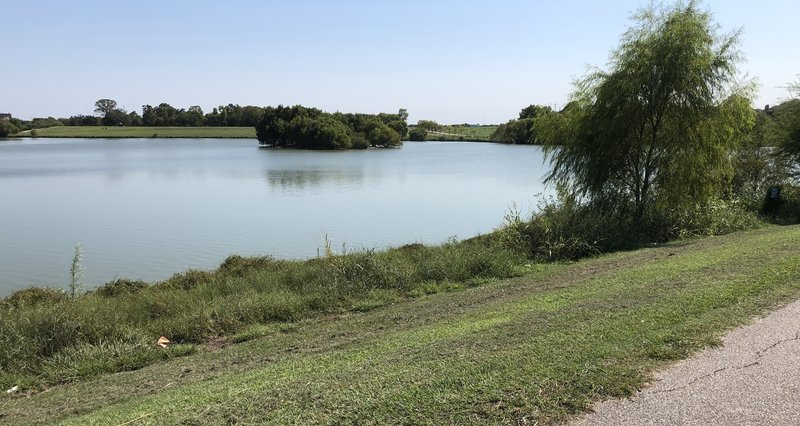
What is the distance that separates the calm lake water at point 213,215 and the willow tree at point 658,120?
5494 mm

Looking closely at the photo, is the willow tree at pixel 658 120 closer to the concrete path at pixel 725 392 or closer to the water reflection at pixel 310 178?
the concrete path at pixel 725 392

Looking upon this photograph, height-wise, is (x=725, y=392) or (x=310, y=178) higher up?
(x=725, y=392)

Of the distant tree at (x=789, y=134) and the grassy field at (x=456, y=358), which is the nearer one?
the grassy field at (x=456, y=358)

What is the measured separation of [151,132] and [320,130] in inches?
2761

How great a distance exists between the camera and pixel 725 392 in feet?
13.2

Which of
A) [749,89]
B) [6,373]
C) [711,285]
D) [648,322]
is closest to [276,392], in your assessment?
[648,322]

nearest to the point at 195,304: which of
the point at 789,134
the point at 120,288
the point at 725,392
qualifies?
the point at 120,288

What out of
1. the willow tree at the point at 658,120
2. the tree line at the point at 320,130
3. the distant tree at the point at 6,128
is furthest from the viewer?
the distant tree at the point at 6,128

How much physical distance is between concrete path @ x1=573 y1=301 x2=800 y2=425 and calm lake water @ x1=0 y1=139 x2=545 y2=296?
13911 millimetres

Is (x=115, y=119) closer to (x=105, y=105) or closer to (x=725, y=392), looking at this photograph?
(x=105, y=105)

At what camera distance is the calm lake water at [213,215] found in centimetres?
1755

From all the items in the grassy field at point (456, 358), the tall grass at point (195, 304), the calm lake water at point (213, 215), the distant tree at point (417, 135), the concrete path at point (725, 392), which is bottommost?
the calm lake water at point (213, 215)

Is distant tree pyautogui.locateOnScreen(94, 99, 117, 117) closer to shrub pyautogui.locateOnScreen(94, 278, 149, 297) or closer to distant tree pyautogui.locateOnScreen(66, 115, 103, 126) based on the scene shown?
distant tree pyautogui.locateOnScreen(66, 115, 103, 126)

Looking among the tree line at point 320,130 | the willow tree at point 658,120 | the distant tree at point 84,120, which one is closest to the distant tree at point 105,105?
the distant tree at point 84,120
